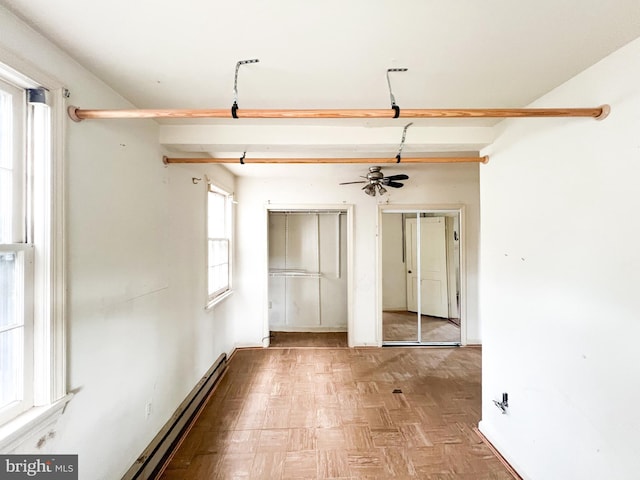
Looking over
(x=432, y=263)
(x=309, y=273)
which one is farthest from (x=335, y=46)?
(x=432, y=263)

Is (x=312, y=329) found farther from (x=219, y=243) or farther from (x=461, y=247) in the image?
(x=461, y=247)

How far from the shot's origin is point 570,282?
A: 1.38 metres

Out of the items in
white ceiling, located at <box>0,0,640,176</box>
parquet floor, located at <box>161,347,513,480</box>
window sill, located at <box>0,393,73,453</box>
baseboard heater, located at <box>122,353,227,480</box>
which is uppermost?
white ceiling, located at <box>0,0,640,176</box>

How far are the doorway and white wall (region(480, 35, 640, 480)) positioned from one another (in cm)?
199

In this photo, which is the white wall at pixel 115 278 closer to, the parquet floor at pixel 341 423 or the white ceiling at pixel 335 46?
the white ceiling at pixel 335 46

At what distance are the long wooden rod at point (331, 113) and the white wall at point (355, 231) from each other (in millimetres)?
2504

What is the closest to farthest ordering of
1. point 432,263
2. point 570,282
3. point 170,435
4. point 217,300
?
1. point 570,282
2. point 170,435
3. point 217,300
4. point 432,263

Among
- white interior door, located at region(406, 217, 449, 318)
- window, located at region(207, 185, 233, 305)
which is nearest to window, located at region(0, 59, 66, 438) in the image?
window, located at region(207, 185, 233, 305)

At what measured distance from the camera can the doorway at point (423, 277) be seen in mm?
3881

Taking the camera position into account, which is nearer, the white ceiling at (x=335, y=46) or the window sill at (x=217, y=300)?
the white ceiling at (x=335, y=46)

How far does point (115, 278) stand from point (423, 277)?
159 inches

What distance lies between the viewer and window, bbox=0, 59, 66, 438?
3.31 feet

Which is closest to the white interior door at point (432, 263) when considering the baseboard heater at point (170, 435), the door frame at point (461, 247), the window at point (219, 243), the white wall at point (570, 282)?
the door frame at point (461, 247)

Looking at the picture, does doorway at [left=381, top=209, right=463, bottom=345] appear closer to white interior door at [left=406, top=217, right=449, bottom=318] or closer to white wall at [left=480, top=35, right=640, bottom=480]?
white interior door at [left=406, top=217, right=449, bottom=318]
